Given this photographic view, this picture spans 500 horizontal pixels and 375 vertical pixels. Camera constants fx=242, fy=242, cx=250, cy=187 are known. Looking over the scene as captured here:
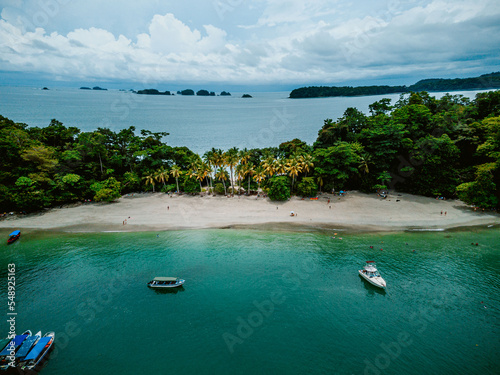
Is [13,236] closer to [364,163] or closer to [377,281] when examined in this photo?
[377,281]

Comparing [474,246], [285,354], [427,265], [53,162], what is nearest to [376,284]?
[427,265]

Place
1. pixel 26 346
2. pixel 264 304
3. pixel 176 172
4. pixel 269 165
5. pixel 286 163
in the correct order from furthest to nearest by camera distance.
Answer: pixel 176 172
pixel 286 163
pixel 269 165
pixel 264 304
pixel 26 346

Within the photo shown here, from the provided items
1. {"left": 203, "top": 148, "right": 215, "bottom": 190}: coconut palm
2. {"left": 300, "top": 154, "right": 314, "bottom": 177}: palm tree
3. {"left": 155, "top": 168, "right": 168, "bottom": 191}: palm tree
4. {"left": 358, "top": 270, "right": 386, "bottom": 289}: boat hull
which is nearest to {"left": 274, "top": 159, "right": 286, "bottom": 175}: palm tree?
{"left": 300, "top": 154, "right": 314, "bottom": 177}: palm tree

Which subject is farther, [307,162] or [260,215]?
[307,162]

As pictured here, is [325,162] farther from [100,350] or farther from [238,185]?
[100,350]

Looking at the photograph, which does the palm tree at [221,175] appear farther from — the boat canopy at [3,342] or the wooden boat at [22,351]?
the boat canopy at [3,342]

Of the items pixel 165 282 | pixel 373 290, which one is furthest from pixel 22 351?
pixel 373 290

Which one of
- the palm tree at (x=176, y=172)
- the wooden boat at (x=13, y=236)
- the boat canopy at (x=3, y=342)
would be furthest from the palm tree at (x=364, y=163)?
the wooden boat at (x=13, y=236)
